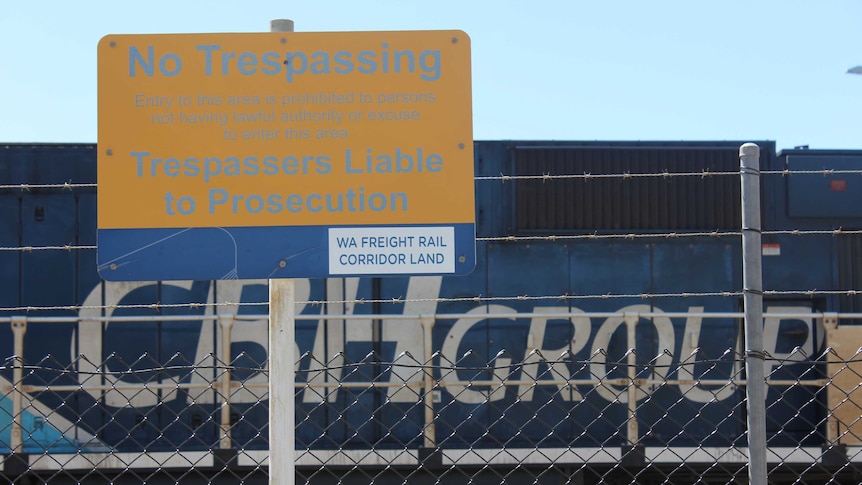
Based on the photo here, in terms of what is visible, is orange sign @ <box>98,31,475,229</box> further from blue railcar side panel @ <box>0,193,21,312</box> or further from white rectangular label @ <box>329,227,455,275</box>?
blue railcar side panel @ <box>0,193,21,312</box>

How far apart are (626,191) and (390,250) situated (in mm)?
4944

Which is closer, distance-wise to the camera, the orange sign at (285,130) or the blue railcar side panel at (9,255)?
the orange sign at (285,130)

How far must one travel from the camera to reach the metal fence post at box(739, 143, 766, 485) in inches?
87.2

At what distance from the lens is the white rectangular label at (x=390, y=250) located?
227 centimetres

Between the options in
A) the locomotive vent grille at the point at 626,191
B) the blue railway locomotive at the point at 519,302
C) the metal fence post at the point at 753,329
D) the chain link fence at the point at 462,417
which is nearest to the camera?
the metal fence post at the point at 753,329

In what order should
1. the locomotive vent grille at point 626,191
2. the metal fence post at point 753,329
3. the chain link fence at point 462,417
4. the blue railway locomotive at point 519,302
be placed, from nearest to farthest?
1. the metal fence post at point 753,329
2. the chain link fence at point 462,417
3. the blue railway locomotive at point 519,302
4. the locomotive vent grille at point 626,191

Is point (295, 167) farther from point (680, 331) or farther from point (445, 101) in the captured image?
point (680, 331)

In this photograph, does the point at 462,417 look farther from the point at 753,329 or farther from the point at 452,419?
the point at 753,329

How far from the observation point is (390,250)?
2279mm

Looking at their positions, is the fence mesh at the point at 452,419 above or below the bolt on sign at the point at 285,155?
below

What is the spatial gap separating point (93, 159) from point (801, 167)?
5.84 m

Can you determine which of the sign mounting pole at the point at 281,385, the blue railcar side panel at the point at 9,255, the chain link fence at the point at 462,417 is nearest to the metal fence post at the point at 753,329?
the sign mounting pole at the point at 281,385

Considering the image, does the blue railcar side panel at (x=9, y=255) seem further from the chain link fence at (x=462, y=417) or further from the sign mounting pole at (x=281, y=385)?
the sign mounting pole at (x=281, y=385)

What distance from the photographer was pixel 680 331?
6.72 meters
